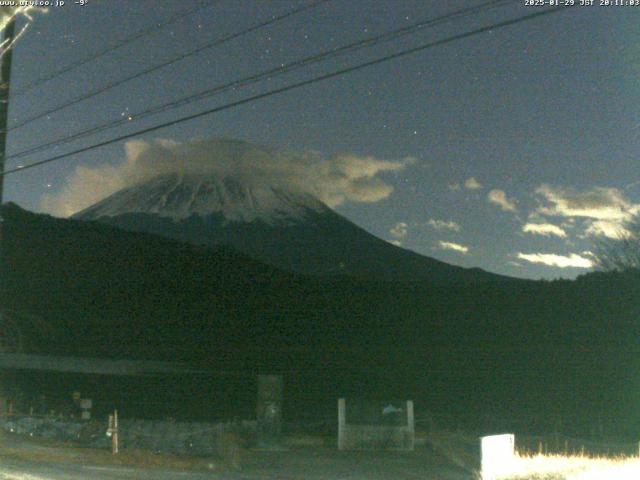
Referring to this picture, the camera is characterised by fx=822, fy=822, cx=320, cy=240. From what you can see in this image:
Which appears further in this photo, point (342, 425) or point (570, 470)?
point (342, 425)

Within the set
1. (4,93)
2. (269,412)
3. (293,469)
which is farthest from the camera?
(269,412)

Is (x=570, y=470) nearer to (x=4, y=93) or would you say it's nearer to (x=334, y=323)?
(x=4, y=93)

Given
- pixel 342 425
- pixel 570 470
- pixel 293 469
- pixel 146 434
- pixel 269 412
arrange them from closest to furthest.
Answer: pixel 570 470
pixel 293 469
pixel 342 425
pixel 146 434
pixel 269 412

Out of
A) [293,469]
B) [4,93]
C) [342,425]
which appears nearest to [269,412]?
[342,425]

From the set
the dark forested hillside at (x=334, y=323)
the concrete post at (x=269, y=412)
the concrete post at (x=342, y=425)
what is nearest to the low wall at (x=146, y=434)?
the concrete post at (x=269, y=412)

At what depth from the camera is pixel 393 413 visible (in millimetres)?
24422

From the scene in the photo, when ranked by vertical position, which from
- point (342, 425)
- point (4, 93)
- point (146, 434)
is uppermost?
point (4, 93)

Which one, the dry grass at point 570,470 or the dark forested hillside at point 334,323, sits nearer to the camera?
the dry grass at point 570,470

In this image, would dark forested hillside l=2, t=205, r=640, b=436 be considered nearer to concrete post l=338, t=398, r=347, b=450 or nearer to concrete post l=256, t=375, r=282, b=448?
concrete post l=338, t=398, r=347, b=450

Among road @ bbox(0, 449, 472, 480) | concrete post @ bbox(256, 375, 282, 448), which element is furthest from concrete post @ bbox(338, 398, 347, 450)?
concrete post @ bbox(256, 375, 282, 448)

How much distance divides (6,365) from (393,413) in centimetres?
3074

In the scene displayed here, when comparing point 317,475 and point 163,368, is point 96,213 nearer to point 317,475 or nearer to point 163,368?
point 163,368

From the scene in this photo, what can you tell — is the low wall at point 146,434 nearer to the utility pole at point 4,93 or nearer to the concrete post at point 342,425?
the concrete post at point 342,425

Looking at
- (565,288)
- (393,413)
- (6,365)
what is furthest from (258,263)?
(393,413)
